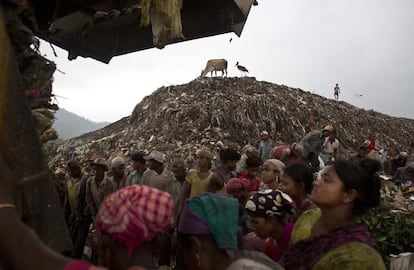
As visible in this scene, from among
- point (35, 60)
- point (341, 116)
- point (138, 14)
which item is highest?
point (341, 116)

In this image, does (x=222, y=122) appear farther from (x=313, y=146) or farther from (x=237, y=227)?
(x=237, y=227)

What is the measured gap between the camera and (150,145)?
18406 millimetres

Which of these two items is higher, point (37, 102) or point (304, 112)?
point (304, 112)

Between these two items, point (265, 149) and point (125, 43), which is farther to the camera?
point (265, 149)

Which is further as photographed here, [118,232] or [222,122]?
[222,122]

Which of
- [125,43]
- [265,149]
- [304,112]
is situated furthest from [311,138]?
[304,112]

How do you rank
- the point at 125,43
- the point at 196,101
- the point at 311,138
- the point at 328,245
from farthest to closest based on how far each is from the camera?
the point at 196,101 → the point at 311,138 → the point at 125,43 → the point at 328,245

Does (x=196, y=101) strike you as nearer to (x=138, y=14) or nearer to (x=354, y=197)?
(x=138, y=14)

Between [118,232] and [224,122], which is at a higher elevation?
[224,122]

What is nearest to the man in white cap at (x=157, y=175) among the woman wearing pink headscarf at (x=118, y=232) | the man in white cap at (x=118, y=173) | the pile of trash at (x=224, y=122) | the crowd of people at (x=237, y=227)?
the man in white cap at (x=118, y=173)

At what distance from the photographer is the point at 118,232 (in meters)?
1.53

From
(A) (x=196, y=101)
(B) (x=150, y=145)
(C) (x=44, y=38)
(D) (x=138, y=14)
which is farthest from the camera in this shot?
(A) (x=196, y=101)

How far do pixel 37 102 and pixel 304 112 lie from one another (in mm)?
21516

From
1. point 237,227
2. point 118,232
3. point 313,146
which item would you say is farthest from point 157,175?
point 118,232
